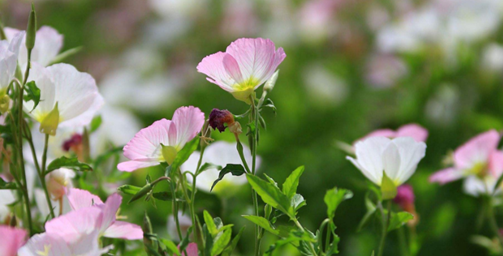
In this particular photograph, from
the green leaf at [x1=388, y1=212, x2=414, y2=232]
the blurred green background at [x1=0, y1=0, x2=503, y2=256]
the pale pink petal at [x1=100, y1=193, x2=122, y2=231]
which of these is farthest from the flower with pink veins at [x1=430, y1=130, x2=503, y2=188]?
the pale pink petal at [x1=100, y1=193, x2=122, y2=231]

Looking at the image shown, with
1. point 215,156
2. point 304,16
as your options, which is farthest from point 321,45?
point 215,156

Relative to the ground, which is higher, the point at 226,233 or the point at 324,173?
the point at 226,233

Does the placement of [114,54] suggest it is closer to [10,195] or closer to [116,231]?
[10,195]

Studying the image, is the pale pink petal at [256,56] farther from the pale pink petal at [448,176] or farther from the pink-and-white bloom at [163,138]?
the pale pink petal at [448,176]

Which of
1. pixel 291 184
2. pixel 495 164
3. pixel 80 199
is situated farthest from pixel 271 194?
pixel 495 164

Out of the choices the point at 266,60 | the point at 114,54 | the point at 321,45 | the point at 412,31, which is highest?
the point at 266,60
